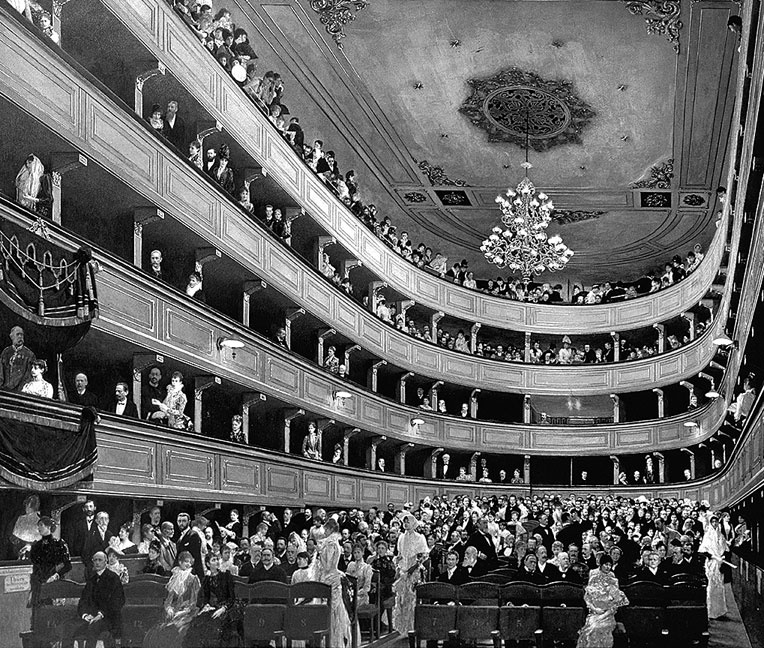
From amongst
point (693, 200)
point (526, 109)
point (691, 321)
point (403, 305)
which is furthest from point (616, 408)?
point (526, 109)

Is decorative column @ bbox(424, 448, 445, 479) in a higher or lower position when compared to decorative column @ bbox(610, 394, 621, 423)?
lower

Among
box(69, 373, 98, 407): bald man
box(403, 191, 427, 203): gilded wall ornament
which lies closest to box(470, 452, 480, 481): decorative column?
box(403, 191, 427, 203): gilded wall ornament

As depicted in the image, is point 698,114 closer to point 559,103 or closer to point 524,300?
point 559,103

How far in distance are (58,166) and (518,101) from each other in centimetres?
1433

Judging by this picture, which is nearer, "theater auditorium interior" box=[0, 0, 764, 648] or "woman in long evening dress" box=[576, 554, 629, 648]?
"theater auditorium interior" box=[0, 0, 764, 648]

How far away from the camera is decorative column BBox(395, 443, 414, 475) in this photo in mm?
33312

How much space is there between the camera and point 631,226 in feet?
115

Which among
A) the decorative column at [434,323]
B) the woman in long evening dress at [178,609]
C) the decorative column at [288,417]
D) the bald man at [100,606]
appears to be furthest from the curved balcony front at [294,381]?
the woman in long evening dress at [178,609]

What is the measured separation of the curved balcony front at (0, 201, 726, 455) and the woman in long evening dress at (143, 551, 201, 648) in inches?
167

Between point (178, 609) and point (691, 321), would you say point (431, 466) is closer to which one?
point (691, 321)

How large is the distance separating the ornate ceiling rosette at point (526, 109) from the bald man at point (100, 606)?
16.5 metres

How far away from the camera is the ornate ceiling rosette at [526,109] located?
24.8 metres

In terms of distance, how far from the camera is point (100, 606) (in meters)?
10.7

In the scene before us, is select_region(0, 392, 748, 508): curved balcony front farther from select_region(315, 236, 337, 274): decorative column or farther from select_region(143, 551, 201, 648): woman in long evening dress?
select_region(315, 236, 337, 274): decorative column
